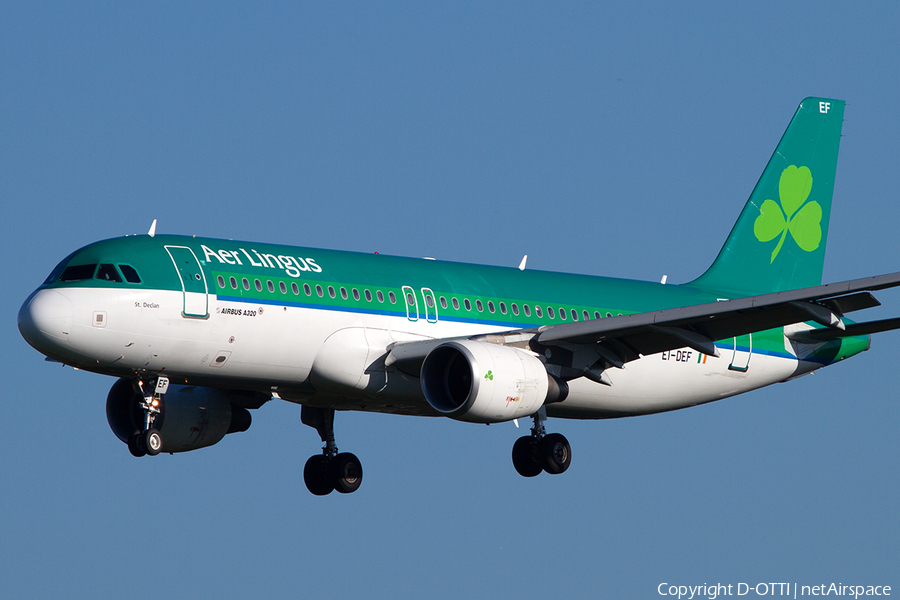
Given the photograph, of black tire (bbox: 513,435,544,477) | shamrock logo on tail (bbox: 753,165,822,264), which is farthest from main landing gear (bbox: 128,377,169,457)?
shamrock logo on tail (bbox: 753,165,822,264)

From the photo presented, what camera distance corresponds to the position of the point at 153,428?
3247 centimetres

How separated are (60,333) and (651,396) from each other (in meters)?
16.8

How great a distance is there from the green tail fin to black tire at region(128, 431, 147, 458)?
60.1 ft

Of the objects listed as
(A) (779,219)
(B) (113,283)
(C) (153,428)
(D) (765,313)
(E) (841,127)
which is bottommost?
(C) (153,428)

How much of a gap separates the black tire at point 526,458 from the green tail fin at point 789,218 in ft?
28.8

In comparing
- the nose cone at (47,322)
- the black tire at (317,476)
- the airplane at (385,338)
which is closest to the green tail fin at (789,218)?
the airplane at (385,338)

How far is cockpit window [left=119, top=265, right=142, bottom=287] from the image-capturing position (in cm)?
3031

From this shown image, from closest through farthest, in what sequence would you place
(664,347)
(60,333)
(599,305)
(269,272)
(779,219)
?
(60,333) < (269,272) < (664,347) < (599,305) < (779,219)

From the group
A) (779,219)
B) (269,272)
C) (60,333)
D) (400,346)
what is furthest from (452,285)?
(779,219)

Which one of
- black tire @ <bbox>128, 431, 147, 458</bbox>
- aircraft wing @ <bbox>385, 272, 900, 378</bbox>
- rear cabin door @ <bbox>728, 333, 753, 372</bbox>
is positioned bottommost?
black tire @ <bbox>128, 431, 147, 458</bbox>

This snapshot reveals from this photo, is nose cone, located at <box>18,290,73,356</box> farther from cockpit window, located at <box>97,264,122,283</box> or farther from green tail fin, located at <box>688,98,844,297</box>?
green tail fin, located at <box>688,98,844,297</box>

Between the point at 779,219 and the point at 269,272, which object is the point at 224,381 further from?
the point at 779,219

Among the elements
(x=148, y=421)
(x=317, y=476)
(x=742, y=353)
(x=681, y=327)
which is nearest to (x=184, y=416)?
(x=148, y=421)

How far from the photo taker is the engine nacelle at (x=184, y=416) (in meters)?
A: 35.5
